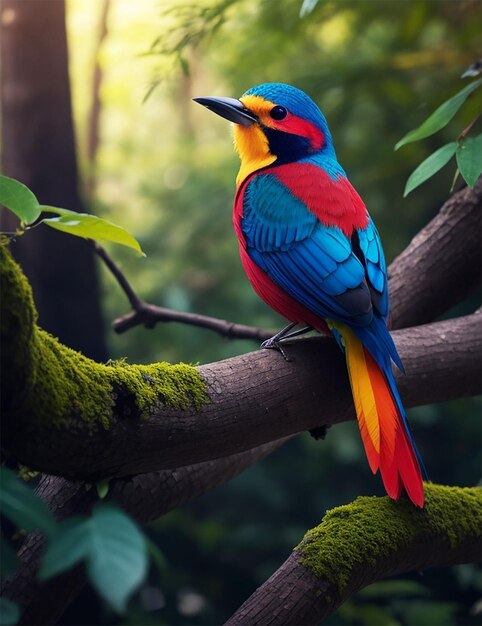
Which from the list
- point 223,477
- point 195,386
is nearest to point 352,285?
point 195,386

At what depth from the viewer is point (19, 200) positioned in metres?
1.37

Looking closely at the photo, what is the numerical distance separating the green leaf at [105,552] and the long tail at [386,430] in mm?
937

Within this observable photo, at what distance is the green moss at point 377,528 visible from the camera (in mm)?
1813

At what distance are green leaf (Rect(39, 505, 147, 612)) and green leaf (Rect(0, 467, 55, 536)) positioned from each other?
0.03 meters

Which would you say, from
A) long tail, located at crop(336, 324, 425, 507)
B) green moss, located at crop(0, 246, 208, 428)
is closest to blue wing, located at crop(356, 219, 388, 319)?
long tail, located at crop(336, 324, 425, 507)

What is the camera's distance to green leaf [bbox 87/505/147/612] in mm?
947

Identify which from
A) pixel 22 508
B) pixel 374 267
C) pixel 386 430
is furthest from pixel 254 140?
pixel 22 508

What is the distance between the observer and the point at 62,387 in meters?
1.41

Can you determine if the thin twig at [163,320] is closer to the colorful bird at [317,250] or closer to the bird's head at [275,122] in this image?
the colorful bird at [317,250]

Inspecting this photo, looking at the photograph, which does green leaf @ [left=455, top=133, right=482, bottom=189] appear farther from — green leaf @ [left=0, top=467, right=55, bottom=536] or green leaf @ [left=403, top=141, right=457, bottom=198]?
green leaf @ [left=0, top=467, right=55, bottom=536]

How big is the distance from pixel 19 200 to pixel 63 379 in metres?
0.32

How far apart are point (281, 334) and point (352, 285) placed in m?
0.27

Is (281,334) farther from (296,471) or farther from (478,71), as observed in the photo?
(296,471)

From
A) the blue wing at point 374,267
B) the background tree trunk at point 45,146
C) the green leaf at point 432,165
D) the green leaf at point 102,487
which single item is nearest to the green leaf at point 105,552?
the green leaf at point 102,487
